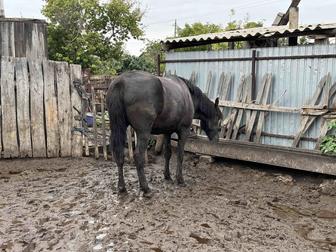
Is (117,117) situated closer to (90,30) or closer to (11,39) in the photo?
(11,39)

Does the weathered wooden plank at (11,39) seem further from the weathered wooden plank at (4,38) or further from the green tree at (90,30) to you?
the green tree at (90,30)

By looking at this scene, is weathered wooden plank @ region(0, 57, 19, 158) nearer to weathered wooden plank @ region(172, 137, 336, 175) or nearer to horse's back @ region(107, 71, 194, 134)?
horse's back @ region(107, 71, 194, 134)

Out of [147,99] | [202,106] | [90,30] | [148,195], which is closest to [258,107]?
[202,106]

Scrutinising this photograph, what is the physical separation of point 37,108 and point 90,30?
10.9 metres

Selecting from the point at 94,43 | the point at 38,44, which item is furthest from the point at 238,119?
the point at 94,43

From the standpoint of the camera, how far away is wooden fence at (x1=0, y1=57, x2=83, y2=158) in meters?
6.77

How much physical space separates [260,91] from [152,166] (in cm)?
→ 246

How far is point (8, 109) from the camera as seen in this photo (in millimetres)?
6770

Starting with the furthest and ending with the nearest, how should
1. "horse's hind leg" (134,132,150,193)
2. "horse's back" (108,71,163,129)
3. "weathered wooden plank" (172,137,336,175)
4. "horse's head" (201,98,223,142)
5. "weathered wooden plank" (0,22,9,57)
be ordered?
"weathered wooden plank" (0,22,9,57) → "horse's head" (201,98,223,142) → "weathered wooden plank" (172,137,336,175) → "horse's hind leg" (134,132,150,193) → "horse's back" (108,71,163,129)

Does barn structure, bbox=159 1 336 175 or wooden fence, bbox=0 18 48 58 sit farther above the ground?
wooden fence, bbox=0 18 48 58

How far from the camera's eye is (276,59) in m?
6.79

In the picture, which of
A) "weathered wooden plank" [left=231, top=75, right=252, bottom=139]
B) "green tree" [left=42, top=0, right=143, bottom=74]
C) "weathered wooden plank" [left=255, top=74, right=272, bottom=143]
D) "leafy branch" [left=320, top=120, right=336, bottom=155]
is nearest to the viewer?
"leafy branch" [left=320, top=120, right=336, bottom=155]

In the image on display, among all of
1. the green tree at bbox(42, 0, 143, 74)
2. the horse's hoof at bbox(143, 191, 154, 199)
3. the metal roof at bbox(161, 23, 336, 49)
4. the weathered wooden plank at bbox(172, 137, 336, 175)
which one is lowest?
the horse's hoof at bbox(143, 191, 154, 199)

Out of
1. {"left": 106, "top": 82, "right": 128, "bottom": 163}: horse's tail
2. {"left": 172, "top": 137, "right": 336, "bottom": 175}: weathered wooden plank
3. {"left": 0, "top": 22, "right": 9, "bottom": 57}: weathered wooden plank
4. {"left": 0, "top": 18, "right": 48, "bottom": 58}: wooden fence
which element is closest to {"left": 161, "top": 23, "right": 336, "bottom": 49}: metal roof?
{"left": 172, "top": 137, "right": 336, "bottom": 175}: weathered wooden plank
